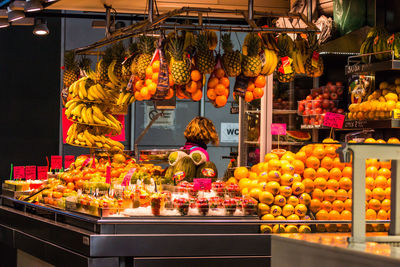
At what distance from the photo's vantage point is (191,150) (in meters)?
5.33

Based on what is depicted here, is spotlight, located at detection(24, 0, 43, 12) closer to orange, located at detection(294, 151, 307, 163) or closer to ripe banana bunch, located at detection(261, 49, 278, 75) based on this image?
ripe banana bunch, located at detection(261, 49, 278, 75)

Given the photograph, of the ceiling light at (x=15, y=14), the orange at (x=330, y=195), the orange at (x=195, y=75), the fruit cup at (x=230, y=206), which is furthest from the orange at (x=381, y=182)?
the ceiling light at (x=15, y=14)

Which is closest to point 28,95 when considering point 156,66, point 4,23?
point 4,23

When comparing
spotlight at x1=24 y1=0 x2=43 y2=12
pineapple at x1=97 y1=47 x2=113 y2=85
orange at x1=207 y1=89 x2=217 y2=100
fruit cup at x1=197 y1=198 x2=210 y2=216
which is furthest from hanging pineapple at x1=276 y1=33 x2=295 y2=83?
spotlight at x1=24 y1=0 x2=43 y2=12

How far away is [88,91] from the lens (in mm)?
5996

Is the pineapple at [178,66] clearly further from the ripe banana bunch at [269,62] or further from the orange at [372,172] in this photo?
the orange at [372,172]

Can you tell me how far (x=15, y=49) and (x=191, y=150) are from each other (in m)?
6.22

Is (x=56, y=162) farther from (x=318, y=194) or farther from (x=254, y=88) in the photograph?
(x=318, y=194)

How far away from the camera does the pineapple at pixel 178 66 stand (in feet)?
14.1

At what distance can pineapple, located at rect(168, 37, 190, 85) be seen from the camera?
4.31 metres

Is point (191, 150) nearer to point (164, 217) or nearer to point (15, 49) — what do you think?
point (164, 217)

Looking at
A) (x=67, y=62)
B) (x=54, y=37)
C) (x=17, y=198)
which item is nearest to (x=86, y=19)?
(x=54, y=37)

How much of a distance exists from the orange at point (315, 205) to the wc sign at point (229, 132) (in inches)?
276

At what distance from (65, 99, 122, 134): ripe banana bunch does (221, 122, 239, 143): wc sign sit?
16.4ft
